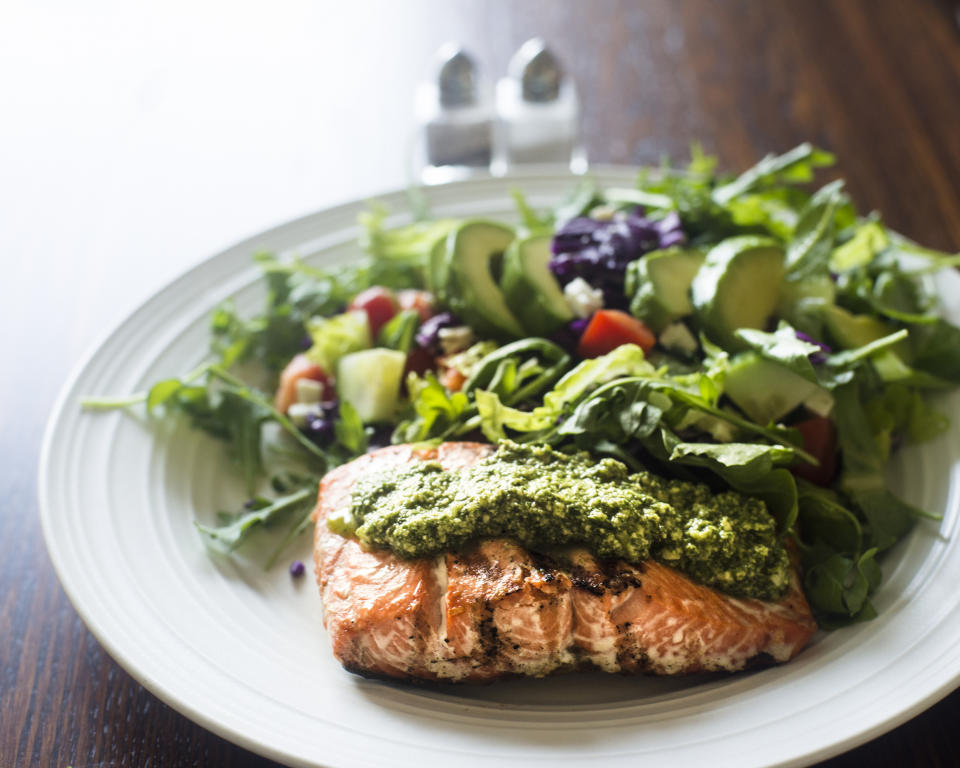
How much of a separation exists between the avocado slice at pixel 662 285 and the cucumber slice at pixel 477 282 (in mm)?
435

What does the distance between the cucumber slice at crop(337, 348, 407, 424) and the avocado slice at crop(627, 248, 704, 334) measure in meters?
0.85

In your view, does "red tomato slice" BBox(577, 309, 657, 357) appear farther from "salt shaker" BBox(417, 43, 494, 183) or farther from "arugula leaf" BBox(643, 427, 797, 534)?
"salt shaker" BBox(417, 43, 494, 183)

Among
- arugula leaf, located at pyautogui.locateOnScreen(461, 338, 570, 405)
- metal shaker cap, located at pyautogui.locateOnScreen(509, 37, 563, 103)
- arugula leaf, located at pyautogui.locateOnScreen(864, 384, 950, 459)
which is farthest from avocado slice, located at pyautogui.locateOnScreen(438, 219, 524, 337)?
metal shaker cap, located at pyautogui.locateOnScreen(509, 37, 563, 103)

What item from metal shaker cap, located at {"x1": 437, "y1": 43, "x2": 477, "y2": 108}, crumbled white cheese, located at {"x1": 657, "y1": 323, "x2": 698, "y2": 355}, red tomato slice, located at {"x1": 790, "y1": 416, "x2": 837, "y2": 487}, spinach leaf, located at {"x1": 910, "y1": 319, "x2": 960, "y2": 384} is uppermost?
metal shaker cap, located at {"x1": 437, "y1": 43, "x2": 477, "y2": 108}

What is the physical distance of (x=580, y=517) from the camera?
2.34 meters

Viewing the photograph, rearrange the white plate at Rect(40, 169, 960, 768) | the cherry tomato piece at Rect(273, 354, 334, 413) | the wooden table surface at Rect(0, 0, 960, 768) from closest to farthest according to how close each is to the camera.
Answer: the white plate at Rect(40, 169, 960, 768) < the cherry tomato piece at Rect(273, 354, 334, 413) < the wooden table surface at Rect(0, 0, 960, 768)

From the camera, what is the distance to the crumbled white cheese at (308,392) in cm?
333

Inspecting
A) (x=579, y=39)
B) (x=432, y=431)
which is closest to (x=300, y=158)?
(x=579, y=39)

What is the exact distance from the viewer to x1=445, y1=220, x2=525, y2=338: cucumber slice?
10.9 ft

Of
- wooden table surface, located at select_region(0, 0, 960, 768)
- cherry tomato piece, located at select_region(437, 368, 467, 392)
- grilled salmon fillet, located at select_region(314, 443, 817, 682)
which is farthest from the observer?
wooden table surface, located at select_region(0, 0, 960, 768)

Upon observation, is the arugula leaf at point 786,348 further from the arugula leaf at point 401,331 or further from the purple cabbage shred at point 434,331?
the arugula leaf at point 401,331

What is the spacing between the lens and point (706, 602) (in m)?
2.35

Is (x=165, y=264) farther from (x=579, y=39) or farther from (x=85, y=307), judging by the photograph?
(x=579, y=39)

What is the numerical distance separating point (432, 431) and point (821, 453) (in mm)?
1249
